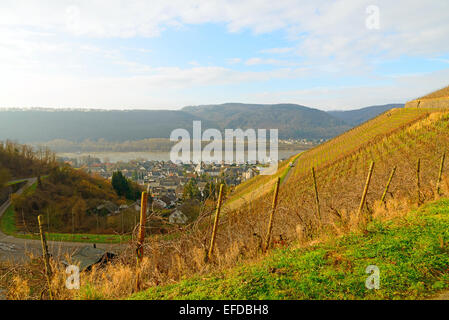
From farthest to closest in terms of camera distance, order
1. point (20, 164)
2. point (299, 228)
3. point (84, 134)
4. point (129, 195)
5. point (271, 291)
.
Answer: point (84, 134) < point (20, 164) < point (129, 195) < point (299, 228) < point (271, 291)

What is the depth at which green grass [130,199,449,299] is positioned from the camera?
3236mm

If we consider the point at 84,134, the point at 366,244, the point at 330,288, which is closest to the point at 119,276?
the point at 330,288

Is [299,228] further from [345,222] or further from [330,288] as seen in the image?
[330,288]

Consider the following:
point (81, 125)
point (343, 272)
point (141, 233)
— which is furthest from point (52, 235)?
point (81, 125)

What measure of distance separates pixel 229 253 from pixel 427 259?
2.96m

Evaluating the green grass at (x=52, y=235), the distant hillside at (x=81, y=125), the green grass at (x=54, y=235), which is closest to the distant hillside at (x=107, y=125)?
the distant hillside at (x=81, y=125)

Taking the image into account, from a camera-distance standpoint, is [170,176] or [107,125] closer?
[170,176]

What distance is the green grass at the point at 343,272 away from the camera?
3236 millimetres

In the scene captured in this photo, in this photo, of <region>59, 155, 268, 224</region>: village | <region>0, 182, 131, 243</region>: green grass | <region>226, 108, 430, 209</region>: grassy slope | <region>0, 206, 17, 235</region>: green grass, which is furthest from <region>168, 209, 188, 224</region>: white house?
<region>0, 206, 17, 235</region>: green grass

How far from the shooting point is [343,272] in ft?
12.0

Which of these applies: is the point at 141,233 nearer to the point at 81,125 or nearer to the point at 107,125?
the point at 81,125

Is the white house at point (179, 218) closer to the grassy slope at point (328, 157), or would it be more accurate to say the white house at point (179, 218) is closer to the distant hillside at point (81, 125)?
the grassy slope at point (328, 157)

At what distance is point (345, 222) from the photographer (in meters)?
5.69

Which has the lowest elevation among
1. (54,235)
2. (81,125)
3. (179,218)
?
(54,235)
